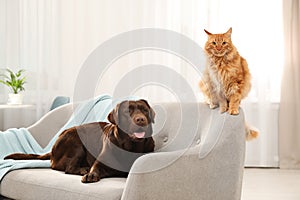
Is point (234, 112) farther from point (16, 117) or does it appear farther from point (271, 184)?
point (16, 117)

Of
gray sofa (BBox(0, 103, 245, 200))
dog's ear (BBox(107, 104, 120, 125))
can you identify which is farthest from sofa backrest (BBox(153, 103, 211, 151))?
dog's ear (BBox(107, 104, 120, 125))

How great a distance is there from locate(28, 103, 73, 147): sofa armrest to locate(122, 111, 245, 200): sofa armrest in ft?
4.17

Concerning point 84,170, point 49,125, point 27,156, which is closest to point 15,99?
point 49,125

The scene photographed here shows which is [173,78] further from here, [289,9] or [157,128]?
[157,128]

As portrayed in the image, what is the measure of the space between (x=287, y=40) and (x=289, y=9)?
28 cm

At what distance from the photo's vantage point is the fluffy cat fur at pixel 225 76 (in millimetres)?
2365

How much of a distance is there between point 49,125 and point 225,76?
1.39 meters

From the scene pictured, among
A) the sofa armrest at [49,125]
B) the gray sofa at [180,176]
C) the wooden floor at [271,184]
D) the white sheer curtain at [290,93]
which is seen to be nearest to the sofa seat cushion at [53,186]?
the gray sofa at [180,176]

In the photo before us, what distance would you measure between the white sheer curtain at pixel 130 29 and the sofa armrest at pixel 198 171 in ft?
8.07

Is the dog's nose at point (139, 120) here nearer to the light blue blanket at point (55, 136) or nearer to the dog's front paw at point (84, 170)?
the dog's front paw at point (84, 170)

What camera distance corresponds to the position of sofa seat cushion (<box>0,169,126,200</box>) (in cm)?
218

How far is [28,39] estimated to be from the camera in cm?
492

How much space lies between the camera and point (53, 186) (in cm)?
235

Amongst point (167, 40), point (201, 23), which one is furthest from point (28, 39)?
point (201, 23)
